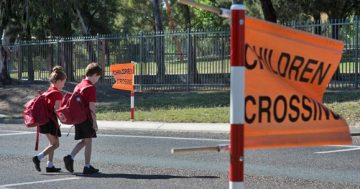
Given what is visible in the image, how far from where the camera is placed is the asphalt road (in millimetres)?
8914

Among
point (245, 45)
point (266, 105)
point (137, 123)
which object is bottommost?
point (137, 123)

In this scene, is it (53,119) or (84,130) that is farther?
(53,119)

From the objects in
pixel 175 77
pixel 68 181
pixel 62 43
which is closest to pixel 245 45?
pixel 68 181

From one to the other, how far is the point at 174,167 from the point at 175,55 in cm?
1673

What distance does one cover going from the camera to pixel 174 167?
34.1ft

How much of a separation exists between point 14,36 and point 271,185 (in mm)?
29727

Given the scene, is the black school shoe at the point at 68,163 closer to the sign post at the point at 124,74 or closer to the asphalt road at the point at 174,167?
the asphalt road at the point at 174,167

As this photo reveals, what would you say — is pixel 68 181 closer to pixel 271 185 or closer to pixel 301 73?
pixel 271 185

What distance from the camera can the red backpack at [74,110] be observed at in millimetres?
9586

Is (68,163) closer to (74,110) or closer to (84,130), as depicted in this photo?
(84,130)

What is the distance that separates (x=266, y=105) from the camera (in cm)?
390

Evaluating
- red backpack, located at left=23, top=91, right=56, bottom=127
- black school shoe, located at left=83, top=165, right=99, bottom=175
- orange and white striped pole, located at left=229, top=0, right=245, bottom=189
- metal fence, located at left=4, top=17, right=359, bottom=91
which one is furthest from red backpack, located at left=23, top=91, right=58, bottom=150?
metal fence, located at left=4, top=17, right=359, bottom=91

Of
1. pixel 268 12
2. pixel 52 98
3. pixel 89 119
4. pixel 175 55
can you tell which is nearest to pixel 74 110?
pixel 89 119

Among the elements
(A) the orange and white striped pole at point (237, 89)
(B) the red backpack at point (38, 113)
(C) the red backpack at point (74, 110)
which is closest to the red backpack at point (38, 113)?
(B) the red backpack at point (38, 113)
